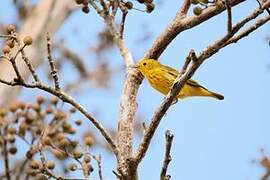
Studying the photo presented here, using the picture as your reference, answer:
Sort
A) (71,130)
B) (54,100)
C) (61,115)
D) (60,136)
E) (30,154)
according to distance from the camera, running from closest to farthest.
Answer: (30,154) → (60,136) → (71,130) → (61,115) → (54,100)

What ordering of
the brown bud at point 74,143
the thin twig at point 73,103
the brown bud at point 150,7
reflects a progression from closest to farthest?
the thin twig at point 73,103, the brown bud at point 150,7, the brown bud at point 74,143

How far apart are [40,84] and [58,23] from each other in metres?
5.46

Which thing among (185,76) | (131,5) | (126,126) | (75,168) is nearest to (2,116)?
(75,168)

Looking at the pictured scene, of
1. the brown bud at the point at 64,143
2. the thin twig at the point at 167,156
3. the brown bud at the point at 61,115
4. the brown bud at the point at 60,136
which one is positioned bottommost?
the thin twig at the point at 167,156

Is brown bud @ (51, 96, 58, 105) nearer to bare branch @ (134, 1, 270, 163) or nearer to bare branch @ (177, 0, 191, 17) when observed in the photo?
bare branch @ (177, 0, 191, 17)

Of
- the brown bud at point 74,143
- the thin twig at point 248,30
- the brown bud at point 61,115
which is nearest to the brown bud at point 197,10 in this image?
the thin twig at point 248,30

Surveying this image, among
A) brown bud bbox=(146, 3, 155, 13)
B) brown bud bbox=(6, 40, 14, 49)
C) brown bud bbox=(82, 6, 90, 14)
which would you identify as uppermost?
brown bud bbox=(82, 6, 90, 14)

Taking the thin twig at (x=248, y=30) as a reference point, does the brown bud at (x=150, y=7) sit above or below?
above

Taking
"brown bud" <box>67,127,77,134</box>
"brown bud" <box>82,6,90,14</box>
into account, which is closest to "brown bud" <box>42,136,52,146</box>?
"brown bud" <box>67,127,77,134</box>

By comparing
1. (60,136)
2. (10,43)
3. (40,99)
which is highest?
(40,99)

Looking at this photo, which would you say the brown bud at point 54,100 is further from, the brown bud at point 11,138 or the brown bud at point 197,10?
the brown bud at point 197,10

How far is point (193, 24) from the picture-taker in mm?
2221

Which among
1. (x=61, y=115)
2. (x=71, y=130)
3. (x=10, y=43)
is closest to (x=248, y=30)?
(x=10, y=43)

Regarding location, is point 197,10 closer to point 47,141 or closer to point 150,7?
point 150,7
